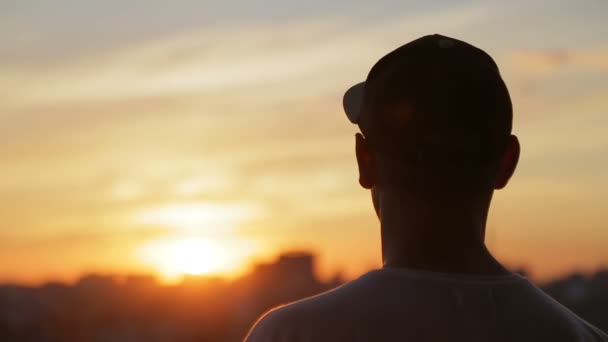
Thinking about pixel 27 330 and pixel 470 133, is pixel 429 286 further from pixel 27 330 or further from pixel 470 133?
pixel 27 330

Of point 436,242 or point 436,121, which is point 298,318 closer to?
point 436,242

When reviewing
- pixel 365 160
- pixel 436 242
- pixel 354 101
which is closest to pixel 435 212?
pixel 436 242

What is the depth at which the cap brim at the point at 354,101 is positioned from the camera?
9.51 feet

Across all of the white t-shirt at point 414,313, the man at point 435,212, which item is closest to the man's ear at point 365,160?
the man at point 435,212

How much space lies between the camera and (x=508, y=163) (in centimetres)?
294

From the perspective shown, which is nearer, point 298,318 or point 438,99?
point 298,318

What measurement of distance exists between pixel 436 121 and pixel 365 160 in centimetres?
21

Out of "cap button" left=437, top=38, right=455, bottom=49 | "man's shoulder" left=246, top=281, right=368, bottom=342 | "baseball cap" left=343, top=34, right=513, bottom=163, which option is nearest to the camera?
"man's shoulder" left=246, top=281, right=368, bottom=342

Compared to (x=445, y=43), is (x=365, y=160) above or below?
below

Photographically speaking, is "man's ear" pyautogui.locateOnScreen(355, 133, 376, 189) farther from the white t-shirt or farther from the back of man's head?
the white t-shirt

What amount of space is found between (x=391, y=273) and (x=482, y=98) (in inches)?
18.3

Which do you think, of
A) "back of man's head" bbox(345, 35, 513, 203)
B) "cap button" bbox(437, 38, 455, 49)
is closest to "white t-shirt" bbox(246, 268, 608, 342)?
"back of man's head" bbox(345, 35, 513, 203)

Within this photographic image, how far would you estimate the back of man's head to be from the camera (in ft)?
9.07

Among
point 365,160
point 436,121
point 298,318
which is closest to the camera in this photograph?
point 298,318
